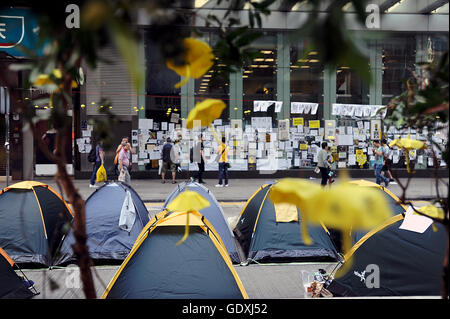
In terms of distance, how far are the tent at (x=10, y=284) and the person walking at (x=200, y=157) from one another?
11.9m

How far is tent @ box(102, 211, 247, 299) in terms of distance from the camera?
4535mm

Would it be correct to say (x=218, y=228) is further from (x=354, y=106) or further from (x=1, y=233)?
(x=354, y=106)

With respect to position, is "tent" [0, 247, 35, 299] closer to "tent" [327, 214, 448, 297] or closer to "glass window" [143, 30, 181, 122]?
"tent" [327, 214, 448, 297]

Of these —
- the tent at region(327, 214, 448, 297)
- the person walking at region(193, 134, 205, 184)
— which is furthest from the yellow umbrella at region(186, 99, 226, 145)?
the person walking at region(193, 134, 205, 184)

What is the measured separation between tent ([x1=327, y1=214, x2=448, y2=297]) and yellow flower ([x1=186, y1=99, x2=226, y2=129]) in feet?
14.8

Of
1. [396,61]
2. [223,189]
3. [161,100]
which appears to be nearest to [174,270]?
[223,189]

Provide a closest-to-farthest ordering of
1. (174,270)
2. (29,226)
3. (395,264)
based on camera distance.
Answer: (174,270) < (395,264) < (29,226)

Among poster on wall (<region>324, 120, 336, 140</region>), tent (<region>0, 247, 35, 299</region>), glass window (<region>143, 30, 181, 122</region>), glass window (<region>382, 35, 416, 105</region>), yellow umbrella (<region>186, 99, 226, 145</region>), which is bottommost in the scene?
tent (<region>0, 247, 35, 299</region>)

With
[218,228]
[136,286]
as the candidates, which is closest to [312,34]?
[136,286]

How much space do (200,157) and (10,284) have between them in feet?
40.4

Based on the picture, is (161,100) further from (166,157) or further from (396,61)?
(396,61)

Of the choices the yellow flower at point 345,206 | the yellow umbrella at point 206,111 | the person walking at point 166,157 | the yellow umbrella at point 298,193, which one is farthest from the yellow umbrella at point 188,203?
the person walking at point 166,157

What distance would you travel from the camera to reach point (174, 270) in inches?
184

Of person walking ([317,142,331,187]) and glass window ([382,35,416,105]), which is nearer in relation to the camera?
person walking ([317,142,331,187])
